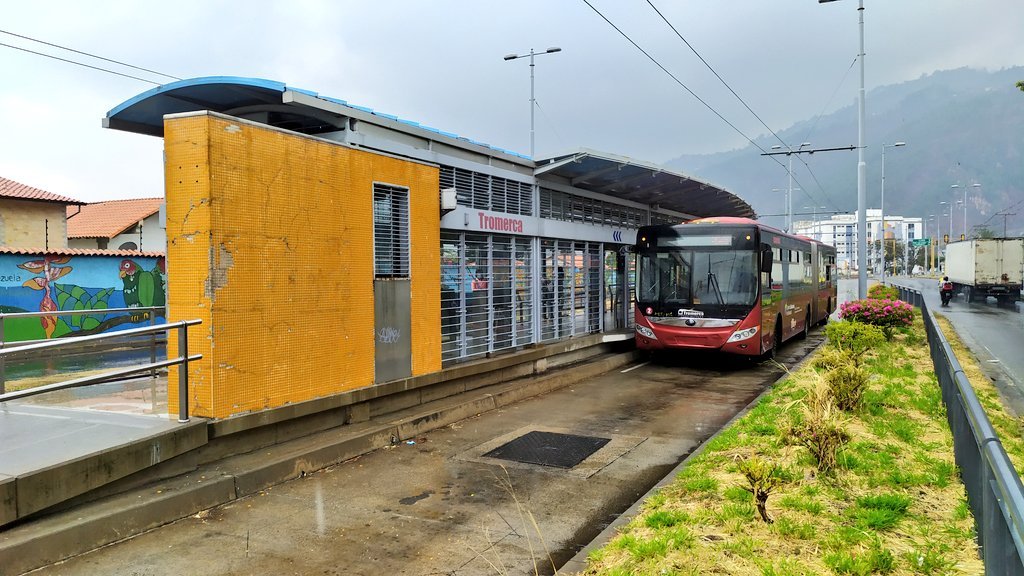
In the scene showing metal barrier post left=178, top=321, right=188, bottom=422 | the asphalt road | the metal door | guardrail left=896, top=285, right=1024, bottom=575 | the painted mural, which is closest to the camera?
guardrail left=896, top=285, right=1024, bottom=575

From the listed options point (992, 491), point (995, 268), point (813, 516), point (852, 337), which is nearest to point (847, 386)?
point (813, 516)

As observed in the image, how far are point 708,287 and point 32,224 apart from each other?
26.3 m

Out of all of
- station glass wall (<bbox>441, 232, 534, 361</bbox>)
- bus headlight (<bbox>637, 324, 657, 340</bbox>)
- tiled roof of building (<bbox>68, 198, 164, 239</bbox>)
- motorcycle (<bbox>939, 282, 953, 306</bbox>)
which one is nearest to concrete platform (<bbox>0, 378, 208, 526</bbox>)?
station glass wall (<bbox>441, 232, 534, 361</bbox>)

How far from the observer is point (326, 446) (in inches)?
280

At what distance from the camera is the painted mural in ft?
57.9

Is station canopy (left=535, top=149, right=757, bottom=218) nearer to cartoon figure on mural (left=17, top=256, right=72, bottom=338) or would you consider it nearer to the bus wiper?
the bus wiper

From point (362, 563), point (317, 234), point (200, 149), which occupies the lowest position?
point (362, 563)

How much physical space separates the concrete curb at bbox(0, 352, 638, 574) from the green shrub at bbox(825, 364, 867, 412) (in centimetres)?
470

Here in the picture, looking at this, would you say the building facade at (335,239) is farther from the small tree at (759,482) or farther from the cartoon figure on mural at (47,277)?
the cartoon figure on mural at (47,277)

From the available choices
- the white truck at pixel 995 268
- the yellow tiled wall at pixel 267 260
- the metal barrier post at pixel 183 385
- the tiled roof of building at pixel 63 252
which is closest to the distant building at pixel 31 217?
the tiled roof of building at pixel 63 252

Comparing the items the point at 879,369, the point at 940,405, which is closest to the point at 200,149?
the point at 940,405

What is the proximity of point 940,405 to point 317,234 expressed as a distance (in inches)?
314

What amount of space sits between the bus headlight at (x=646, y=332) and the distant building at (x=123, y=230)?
26250 mm

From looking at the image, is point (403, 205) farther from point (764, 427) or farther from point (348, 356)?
point (764, 427)
